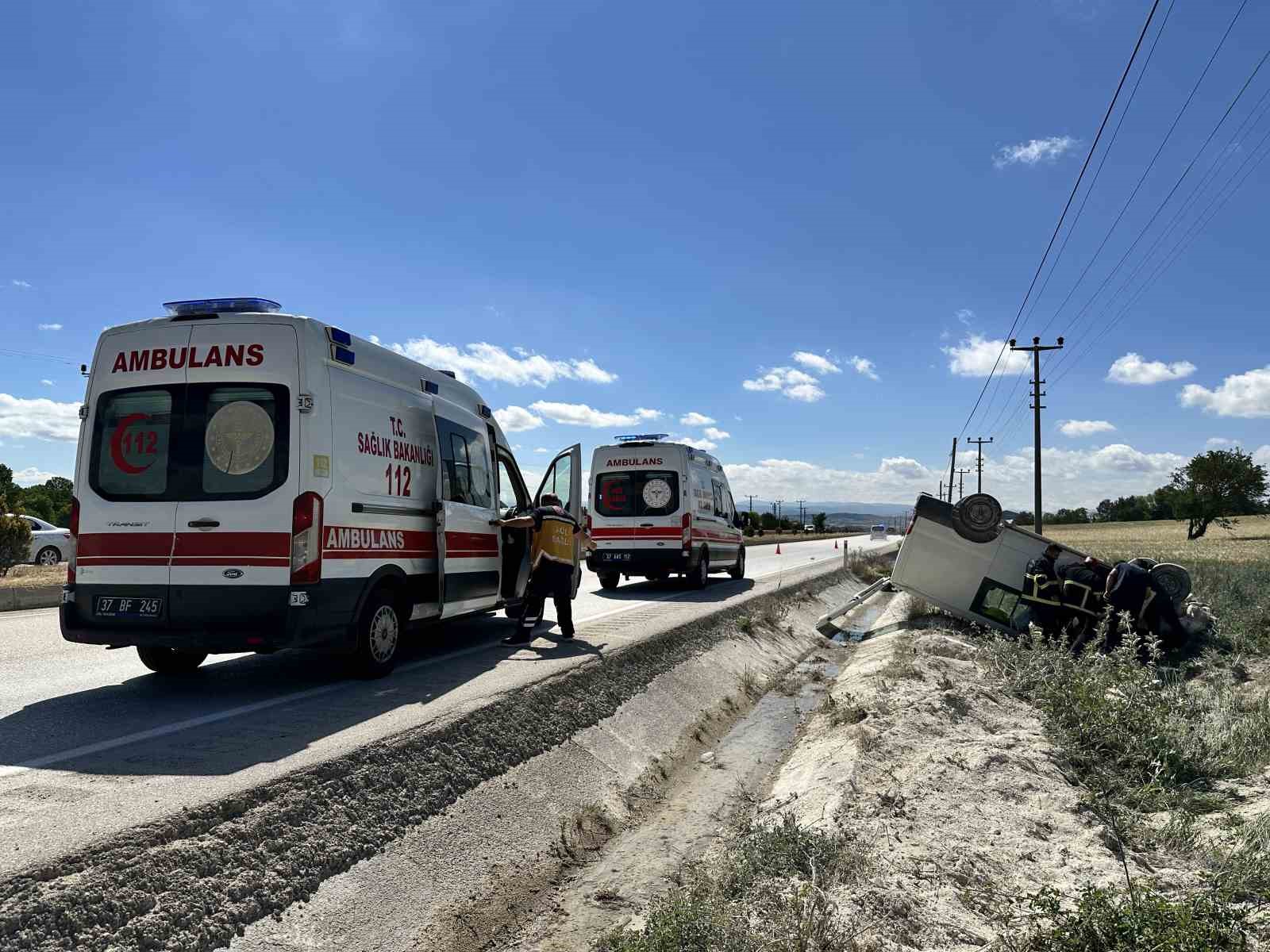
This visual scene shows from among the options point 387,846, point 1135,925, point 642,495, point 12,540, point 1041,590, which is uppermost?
point 642,495

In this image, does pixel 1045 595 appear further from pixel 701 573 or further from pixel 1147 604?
pixel 701 573

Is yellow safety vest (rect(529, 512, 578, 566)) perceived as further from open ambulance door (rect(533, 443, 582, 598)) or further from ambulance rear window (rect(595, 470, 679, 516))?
ambulance rear window (rect(595, 470, 679, 516))

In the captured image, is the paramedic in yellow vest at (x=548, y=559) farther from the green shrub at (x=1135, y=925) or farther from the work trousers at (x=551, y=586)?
the green shrub at (x=1135, y=925)

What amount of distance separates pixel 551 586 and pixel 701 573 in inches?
351

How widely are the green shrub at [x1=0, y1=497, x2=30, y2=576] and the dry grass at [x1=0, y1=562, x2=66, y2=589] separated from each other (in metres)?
0.31

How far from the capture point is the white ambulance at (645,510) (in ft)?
55.1

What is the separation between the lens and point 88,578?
638 centimetres

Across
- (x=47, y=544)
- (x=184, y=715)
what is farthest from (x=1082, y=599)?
(x=47, y=544)

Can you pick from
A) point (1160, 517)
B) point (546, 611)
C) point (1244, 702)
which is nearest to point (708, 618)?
point (546, 611)

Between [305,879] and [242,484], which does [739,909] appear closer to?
[305,879]

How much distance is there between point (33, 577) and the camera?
54.4 feet

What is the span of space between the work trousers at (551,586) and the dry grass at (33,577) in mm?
9394

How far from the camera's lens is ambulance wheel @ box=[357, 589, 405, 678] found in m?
7.04

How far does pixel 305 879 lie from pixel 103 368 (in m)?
4.63
